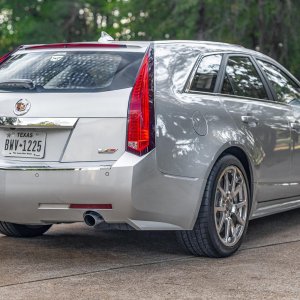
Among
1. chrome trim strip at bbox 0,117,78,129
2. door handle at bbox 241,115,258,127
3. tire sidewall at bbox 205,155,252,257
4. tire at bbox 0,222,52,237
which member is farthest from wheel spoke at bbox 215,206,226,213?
tire at bbox 0,222,52,237

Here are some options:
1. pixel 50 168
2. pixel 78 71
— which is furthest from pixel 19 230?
pixel 78 71

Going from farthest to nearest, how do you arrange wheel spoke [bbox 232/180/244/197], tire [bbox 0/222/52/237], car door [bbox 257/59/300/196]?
1. car door [bbox 257/59/300/196]
2. tire [bbox 0/222/52/237]
3. wheel spoke [bbox 232/180/244/197]

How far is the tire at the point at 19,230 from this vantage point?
6965 mm

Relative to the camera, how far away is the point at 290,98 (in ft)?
24.3

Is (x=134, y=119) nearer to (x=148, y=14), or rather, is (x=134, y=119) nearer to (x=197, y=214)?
(x=197, y=214)

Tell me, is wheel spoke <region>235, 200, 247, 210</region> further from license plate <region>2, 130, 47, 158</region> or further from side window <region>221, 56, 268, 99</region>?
license plate <region>2, 130, 47, 158</region>

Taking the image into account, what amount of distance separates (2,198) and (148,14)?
18.5 metres

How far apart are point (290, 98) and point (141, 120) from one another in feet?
7.79

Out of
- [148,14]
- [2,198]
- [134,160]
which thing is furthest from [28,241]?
[148,14]

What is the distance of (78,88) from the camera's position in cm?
A: 567

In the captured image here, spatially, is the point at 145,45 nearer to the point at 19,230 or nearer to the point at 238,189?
the point at 238,189

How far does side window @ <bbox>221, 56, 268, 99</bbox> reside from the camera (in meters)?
6.50

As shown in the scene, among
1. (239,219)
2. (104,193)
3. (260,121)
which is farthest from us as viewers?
(260,121)

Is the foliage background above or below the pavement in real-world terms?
below
